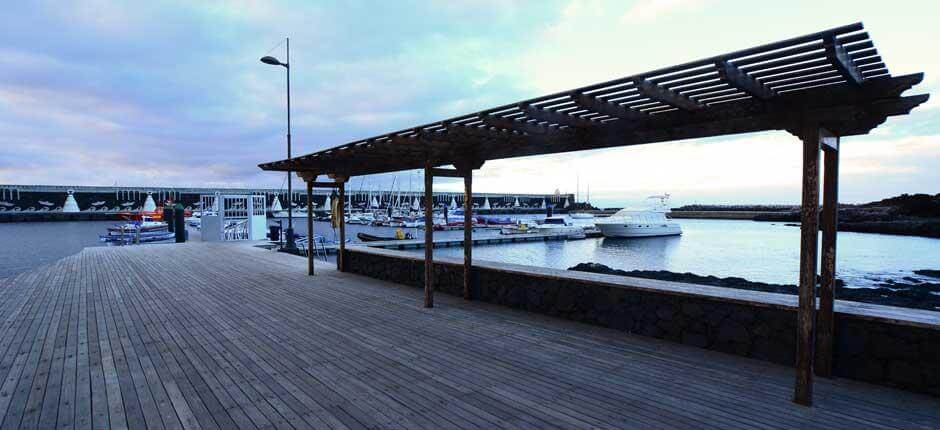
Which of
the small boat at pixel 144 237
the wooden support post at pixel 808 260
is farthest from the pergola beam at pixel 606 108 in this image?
the small boat at pixel 144 237

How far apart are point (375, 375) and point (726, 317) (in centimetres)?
345

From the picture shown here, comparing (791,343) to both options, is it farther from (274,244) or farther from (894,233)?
(894,233)

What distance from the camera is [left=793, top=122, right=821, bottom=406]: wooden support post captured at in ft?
10.0

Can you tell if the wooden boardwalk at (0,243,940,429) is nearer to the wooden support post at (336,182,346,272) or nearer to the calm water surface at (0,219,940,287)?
the wooden support post at (336,182,346,272)

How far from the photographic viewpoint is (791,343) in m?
3.76

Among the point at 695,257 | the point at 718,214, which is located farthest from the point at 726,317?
the point at 718,214

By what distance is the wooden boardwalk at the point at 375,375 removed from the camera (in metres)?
2.86

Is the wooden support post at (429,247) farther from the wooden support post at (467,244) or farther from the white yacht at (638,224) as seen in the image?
the white yacht at (638,224)

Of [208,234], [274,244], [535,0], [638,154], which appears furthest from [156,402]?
[638,154]

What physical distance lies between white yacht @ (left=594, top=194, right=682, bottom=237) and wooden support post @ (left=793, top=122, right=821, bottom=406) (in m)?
37.2

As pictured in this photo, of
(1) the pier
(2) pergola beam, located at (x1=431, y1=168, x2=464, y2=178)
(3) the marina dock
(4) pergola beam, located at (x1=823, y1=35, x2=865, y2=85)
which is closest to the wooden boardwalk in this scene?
(2) pergola beam, located at (x1=431, y1=168, x2=464, y2=178)

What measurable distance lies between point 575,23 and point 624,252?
881 inches

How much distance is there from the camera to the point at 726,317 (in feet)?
13.7

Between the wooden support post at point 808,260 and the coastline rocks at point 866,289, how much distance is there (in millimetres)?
7596
